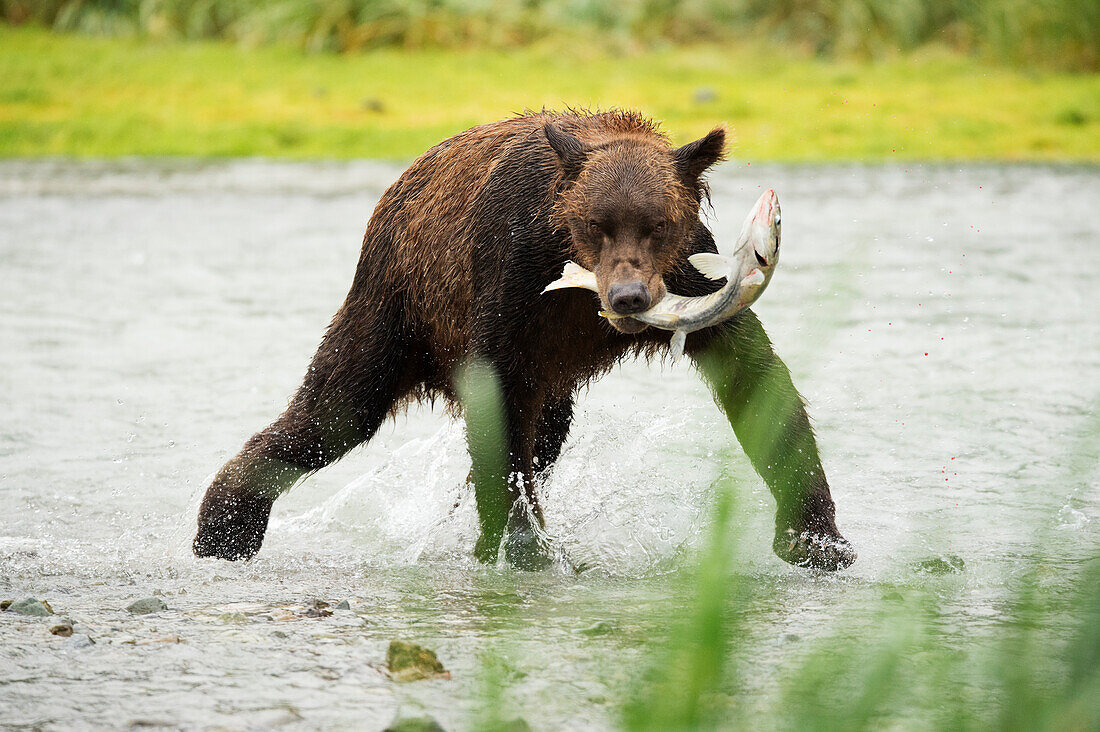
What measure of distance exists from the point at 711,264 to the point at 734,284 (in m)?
0.20

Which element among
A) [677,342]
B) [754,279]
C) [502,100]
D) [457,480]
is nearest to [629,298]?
[677,342]

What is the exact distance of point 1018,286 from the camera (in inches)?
390

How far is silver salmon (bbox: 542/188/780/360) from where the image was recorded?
4.31 metres

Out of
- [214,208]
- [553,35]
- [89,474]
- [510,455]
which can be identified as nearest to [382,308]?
[510,455]

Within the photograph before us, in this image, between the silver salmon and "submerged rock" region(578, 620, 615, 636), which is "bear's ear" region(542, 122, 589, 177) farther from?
"submerged rock" region(578, 620, 615, 636)

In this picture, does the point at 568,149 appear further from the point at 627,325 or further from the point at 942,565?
the point at 942,565

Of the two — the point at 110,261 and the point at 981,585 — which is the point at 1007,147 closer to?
A: the point at 110,261

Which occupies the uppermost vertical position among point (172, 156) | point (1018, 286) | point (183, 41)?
point (183, 41)

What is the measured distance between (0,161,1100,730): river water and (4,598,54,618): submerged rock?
0.12m

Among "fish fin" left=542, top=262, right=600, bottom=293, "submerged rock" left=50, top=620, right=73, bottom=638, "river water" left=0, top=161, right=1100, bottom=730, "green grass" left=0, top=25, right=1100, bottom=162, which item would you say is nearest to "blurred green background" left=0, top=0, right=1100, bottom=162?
"green grass" left=0, top=25, right=1100, bottom=162

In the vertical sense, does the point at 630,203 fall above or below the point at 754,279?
above

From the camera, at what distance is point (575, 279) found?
15.2 ft

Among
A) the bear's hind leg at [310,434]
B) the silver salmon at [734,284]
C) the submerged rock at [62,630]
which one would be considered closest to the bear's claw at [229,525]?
the bear's hind leg at [310,434]

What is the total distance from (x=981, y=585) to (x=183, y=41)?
18244 millimetres
